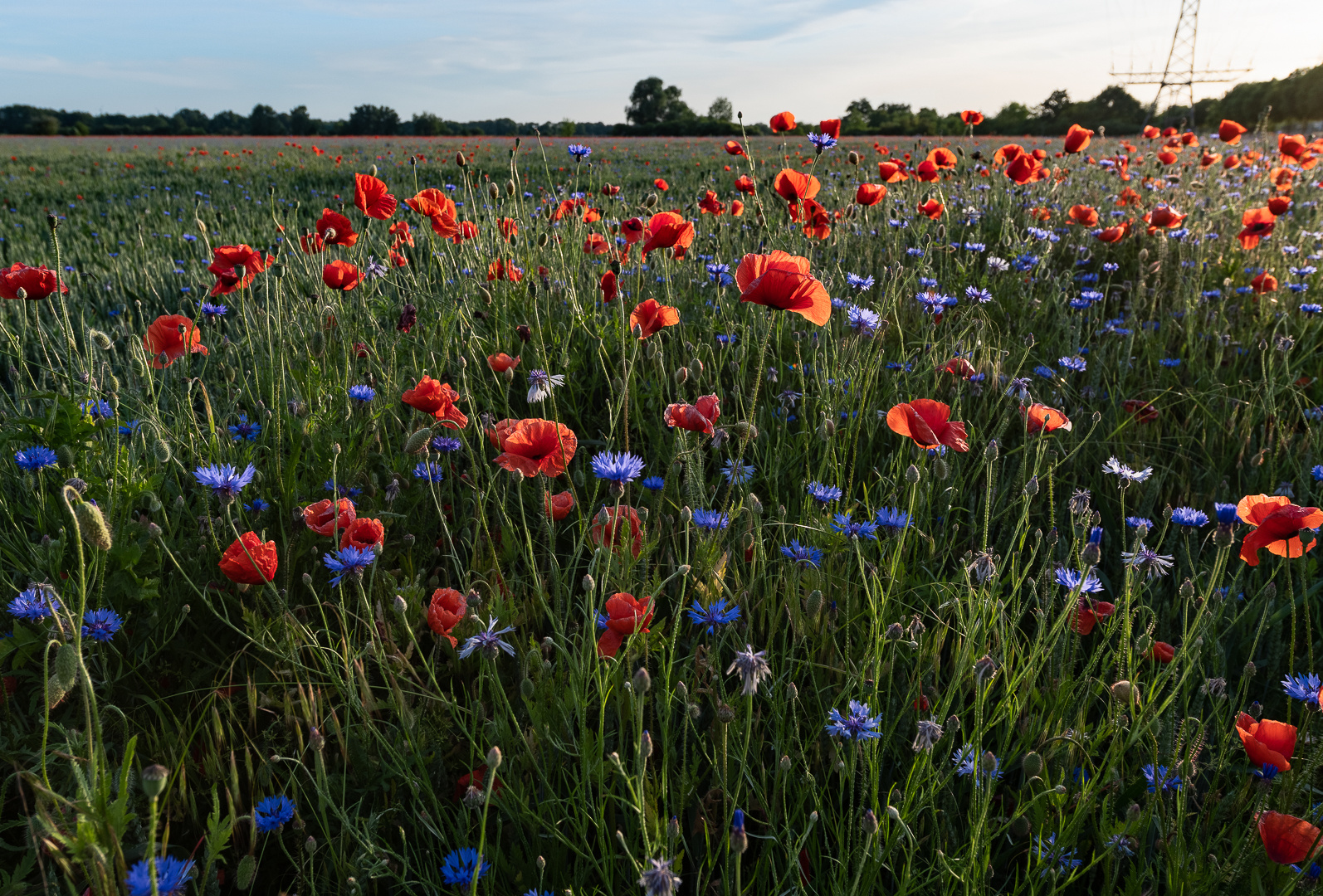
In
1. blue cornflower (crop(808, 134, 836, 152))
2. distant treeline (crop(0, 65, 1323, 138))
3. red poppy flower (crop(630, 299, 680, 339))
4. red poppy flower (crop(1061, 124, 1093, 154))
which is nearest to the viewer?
red poppy flower (crop(630, 299, 680, 339))

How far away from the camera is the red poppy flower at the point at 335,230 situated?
2.39 m

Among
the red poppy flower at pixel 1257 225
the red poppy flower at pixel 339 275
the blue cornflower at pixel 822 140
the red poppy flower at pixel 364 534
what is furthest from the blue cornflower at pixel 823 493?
the red poppy flower at pixel 1257 225

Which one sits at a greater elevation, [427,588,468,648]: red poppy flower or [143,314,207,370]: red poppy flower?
[143,314,207,370]: red poppy flower

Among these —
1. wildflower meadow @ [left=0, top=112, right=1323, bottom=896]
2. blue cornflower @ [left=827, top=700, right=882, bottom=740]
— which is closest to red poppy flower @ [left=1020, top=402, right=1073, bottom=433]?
wildflower meadow @ [left=0, top=112, right=1323, bottom=896]

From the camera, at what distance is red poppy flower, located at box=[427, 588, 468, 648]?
4.34 feet

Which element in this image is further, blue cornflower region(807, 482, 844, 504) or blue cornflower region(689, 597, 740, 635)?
→ blue cornflower region(807, 482, 844, 504)

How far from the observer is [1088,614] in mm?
1699

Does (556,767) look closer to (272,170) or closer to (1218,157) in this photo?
(1218,157)

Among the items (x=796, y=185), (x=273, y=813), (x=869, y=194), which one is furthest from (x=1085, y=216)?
(x=273, y=813)

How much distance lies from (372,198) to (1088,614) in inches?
94.0

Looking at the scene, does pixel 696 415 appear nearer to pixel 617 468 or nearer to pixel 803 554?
pixel 617 468

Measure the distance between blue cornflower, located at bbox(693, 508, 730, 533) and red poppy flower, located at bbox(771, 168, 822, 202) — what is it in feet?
4.08

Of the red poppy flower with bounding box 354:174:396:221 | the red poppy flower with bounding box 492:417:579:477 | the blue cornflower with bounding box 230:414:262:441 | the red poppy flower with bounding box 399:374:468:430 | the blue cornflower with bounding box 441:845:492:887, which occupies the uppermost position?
the red poppy flower with bounding box 354:174:396:221

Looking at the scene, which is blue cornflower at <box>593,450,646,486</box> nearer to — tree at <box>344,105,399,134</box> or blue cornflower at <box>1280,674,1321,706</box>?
blue cornflower at <box>1280,674,1321,706</box>
